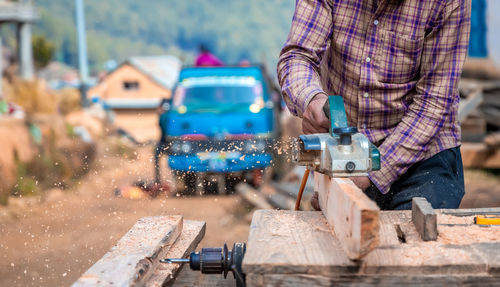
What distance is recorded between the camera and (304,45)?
248cm

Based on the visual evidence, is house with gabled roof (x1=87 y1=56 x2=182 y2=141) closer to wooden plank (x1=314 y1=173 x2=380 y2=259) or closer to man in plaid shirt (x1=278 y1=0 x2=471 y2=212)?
man in plaid shirt (x1=278 y1=0 x2=471 y2=212)

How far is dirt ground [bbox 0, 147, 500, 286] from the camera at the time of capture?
5.46 meters

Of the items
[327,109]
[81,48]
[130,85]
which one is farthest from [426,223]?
[81,48]

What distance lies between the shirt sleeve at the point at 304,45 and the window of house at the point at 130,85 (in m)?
13.5

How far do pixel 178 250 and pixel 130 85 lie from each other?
556 inches

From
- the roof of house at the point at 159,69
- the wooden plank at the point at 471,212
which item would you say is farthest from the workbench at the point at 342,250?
the roof of house at the point at 159,69

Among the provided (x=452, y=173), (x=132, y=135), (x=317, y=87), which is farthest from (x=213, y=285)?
(x=132, y=135)

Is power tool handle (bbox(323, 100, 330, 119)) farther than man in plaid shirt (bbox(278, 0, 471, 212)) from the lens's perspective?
No

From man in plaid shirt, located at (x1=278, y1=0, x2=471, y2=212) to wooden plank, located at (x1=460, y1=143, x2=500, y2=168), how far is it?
5328mm

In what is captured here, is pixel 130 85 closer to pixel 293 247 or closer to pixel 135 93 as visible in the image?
pixel 135 93

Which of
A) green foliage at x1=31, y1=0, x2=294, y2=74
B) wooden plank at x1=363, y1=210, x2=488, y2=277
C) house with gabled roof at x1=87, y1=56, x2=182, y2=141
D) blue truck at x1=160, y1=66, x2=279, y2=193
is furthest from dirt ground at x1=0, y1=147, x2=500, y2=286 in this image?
green foliage at x1=31, y1=0, x2=294, y2=74

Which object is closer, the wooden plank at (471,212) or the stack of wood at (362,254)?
the stack of wood at (362,254)

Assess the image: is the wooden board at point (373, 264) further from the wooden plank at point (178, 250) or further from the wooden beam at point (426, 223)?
the wooden plank at point (178, 250)

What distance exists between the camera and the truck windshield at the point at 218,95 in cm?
934
